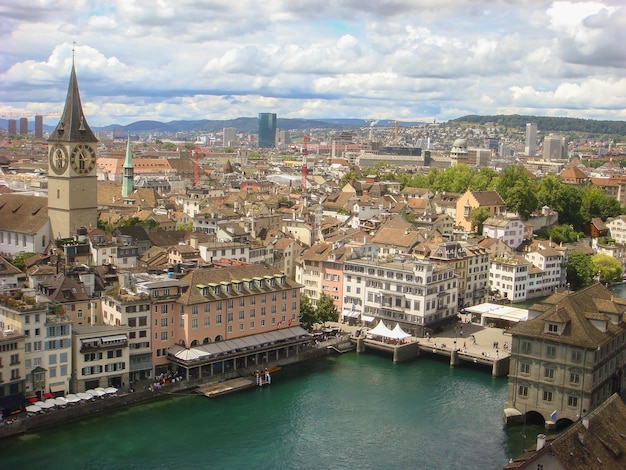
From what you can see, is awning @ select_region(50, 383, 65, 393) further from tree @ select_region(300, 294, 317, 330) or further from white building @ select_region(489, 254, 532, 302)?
white building @ select_region(489, 254, 532, 302)

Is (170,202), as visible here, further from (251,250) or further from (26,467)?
(26,467)

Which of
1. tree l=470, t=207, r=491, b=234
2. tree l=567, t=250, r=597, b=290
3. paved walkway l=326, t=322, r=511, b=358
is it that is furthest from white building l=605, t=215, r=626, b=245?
paved walkway l=326, t=322, r=511, b=358

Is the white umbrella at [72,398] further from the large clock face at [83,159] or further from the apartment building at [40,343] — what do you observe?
the large clock face at [83,159]

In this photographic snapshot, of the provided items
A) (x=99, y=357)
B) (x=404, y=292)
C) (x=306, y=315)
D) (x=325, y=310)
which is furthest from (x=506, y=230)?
(x=99, y=357)

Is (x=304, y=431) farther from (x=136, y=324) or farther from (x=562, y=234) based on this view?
(x=562, y=234)

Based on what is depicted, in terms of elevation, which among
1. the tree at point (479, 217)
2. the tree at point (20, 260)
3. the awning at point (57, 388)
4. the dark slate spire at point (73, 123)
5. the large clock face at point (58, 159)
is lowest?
the awning at point (57, 388)

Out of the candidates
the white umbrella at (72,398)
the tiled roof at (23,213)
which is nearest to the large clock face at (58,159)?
the tiled roof at (23,213)

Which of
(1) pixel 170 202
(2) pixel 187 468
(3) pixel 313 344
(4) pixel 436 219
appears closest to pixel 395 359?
(3) pixel 313 344
